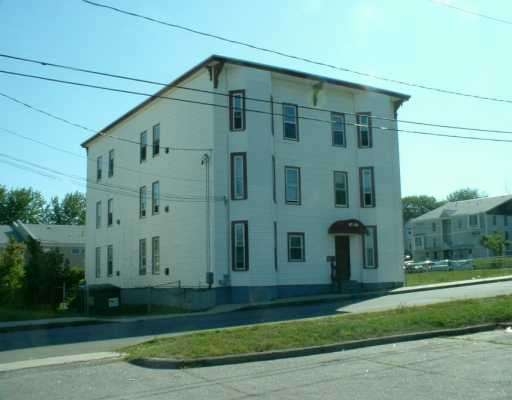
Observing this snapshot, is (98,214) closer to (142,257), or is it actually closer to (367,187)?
(142,257)

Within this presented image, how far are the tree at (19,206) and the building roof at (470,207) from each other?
5674 cm

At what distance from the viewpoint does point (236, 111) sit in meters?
27.1

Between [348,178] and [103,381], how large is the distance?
21839 mm

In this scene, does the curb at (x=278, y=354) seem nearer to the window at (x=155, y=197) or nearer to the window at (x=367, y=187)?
the window at (x=367, y=187)

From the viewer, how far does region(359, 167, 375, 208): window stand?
3003 cm

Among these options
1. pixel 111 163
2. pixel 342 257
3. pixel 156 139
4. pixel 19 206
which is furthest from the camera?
pixel 19 206

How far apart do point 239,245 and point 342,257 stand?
5843mm

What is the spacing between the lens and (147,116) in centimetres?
3353

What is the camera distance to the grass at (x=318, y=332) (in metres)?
11.5

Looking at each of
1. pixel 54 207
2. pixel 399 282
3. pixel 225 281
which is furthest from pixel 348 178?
pixel 54 207

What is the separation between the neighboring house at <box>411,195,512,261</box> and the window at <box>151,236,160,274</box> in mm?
50238

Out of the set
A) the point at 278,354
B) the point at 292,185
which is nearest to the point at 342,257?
the point at 292,185

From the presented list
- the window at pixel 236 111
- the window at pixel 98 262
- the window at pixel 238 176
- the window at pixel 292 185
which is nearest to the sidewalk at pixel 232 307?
the window at pixel 292 185

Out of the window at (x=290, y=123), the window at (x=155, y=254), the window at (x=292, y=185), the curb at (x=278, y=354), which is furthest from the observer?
the window at (x=155, y=254)
